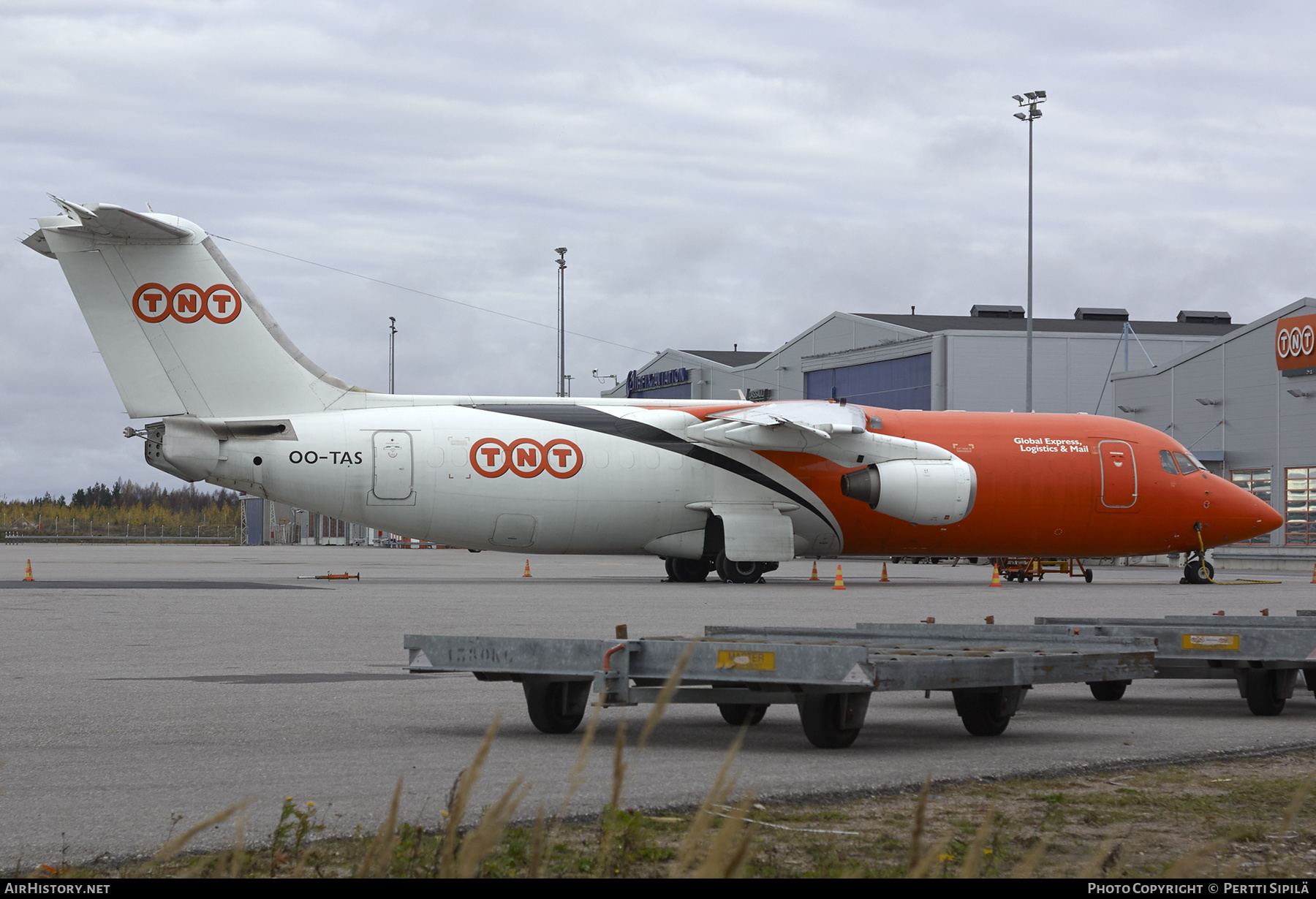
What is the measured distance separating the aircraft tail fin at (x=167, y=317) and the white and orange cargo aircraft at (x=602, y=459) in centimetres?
3

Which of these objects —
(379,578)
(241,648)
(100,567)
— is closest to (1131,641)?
(241,648)

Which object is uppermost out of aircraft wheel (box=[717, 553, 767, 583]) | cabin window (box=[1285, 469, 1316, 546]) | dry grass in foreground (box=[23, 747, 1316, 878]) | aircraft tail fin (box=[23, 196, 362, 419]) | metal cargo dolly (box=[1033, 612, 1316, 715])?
aircraft tail fin (box=[23, 196, 362, 419])

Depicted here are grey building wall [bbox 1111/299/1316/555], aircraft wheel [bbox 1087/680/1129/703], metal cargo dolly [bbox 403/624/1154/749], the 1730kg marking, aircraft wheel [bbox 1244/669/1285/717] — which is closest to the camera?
metal cargo dolly [bbox 403/624/1154/749]

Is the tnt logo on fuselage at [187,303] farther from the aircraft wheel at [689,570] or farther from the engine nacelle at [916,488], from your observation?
the engine nacelle at [916,488]

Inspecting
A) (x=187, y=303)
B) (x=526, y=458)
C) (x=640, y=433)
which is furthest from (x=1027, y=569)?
(x=187, y=303)

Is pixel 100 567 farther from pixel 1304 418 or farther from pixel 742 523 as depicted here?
pixel 1304 418

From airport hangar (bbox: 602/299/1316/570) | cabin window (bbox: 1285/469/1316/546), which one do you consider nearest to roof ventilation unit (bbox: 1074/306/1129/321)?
airport hangar (bbox: 602/299/1316/570)

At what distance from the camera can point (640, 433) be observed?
88.8 ft

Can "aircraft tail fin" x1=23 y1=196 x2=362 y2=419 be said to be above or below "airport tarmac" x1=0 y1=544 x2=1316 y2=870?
above

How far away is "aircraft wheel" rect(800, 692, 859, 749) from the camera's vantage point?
7.41 m

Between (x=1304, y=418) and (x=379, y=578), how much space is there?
1348 inches

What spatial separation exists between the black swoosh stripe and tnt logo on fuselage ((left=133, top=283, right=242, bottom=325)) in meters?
5.18

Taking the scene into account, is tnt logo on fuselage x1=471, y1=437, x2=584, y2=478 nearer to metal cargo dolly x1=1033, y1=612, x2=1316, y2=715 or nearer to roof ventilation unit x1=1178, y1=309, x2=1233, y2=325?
metal cargo dolly x1=1033, y1=612, x2=1316, y2=715

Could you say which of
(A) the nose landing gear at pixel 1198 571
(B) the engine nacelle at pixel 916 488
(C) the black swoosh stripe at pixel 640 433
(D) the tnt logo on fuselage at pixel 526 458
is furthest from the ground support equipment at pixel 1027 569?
(D) the tnt logo on fuselage at pixel 526 458
